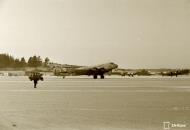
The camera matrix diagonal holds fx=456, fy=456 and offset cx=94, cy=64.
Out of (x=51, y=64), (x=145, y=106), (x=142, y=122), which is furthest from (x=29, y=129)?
(x=51, y=64)

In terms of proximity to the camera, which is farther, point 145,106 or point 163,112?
point 145,106

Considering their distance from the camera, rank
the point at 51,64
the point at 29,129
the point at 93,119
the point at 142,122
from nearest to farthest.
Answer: the point at 29,129, the point at 142,122, the point at 93,119, the point at 51,64

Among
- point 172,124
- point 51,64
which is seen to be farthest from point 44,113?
point 51,64

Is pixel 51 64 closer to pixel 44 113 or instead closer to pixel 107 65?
pixel 107 65

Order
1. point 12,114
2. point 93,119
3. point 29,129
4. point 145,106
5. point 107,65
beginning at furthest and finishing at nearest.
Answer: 1. point 107,65
2. point 145,106
3. point 12,114
4. point 93,119
5. point 29,129

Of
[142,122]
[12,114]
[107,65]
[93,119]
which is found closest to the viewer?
[142,122]

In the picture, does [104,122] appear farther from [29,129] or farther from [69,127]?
[29,129]

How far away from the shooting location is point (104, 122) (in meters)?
16.8

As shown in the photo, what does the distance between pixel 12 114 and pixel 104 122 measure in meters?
4.99

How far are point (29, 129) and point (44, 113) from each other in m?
5.17

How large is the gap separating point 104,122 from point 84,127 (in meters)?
1.57

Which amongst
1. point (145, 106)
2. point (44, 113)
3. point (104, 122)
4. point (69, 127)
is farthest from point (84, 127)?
point (145, 106)

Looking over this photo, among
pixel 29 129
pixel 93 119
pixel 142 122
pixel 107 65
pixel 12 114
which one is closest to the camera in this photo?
pixel 29 129

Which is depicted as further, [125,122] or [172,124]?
[125,122]
